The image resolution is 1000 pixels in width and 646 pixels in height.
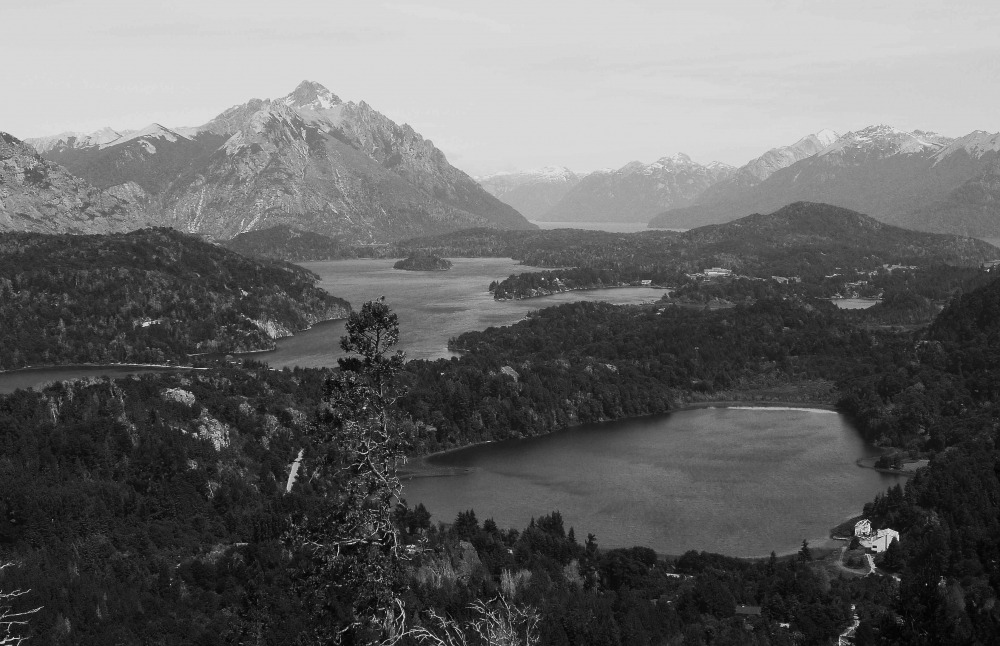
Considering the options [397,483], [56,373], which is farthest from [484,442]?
[397,483]

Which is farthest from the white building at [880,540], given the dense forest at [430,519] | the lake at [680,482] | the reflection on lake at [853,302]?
the reflection on lake at [853,302]

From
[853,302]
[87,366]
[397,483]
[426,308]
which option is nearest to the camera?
[397,483]

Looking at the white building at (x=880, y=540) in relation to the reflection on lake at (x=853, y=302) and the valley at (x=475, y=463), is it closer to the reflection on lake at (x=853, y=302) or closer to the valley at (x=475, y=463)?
the valley at (x=475, y=463)

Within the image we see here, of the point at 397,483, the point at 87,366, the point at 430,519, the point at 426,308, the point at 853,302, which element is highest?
the point at 397,483

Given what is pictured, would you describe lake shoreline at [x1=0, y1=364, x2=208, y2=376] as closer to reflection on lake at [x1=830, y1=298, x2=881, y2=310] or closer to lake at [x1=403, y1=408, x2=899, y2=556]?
lake at [x1=403, y1=408, x2=899, y2=556]

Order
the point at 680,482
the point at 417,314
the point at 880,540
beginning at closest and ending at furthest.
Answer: the point at 880,540 → the point at 680,482 → the point at 417,314

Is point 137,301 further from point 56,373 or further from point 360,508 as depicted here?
point 360,508

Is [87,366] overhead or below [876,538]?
overhead

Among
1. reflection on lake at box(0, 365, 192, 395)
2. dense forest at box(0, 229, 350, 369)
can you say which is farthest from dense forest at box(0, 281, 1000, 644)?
dense forest at box(0, 229, 350, 369)
